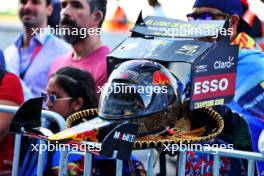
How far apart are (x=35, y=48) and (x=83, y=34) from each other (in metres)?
0.67

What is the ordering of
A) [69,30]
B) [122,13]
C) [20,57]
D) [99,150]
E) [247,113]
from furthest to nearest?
1. [122,13]
2. [20,57]
3. [69,30]
4. [247,113]
5. [99,150]

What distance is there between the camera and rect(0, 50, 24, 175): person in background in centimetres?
399

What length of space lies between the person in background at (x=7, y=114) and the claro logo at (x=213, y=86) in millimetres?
1344

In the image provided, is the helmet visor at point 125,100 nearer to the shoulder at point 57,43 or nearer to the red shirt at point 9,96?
the red shirt at point 9,96

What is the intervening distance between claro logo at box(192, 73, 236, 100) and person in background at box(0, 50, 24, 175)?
134 cm

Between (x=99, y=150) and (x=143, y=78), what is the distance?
378mm

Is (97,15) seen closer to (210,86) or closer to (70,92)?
(70,92)

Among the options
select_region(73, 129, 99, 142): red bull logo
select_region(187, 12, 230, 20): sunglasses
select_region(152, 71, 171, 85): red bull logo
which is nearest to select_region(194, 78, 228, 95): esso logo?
select_region(152, 71, 171, 85): red bull logo

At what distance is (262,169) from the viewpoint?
344 centimetres

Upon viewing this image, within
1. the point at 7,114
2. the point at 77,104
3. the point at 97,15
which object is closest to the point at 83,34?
the point at 97,15

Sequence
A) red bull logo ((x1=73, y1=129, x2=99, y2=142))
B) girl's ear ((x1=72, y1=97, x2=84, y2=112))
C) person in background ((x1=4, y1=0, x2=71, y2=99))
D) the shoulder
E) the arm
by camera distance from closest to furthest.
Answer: red bull logo ((x1=73, y1=129, x2=99, y2=142)) < the arm < girl's ear ((x1=72, y1=97, x2=84, y2=112)) < person in background ((x1=4, y1=0, x2=71, y2=99)) < the shoulder

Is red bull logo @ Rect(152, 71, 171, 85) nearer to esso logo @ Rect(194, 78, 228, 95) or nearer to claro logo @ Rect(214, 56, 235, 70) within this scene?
esso logo @ Rect(194, 78, 228, 95)

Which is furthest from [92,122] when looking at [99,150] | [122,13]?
[122,13]

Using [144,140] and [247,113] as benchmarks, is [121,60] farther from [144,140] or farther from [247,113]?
[247,113]
